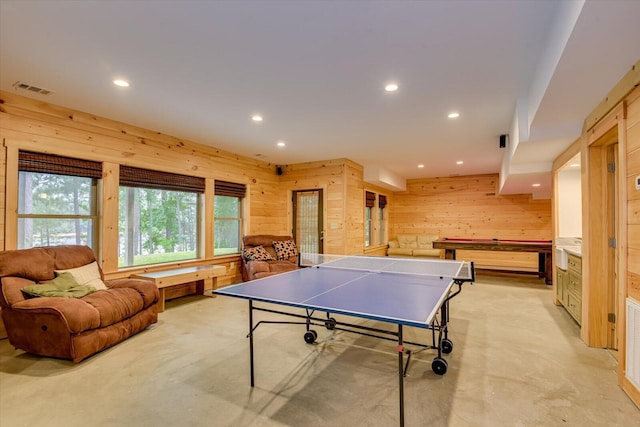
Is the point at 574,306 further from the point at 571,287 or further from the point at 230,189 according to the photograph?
the point at 230,189

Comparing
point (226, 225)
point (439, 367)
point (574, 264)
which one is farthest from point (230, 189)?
point (574, 264)

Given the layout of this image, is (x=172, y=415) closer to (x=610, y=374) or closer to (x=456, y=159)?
(x=610, y=374)

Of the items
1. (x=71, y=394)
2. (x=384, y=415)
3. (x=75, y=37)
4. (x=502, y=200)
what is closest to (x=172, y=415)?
(x=71, y=394)

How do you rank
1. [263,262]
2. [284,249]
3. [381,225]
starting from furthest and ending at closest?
[381,225], [284,249], [263,262]

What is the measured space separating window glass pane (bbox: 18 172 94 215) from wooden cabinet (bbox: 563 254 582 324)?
19.4 ft

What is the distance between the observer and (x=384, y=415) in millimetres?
1937

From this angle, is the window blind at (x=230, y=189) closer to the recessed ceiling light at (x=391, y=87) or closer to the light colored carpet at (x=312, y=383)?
the light colored carpet at (x=312, y=383)

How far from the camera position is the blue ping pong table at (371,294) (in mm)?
1684

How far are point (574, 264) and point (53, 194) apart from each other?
6.18 m

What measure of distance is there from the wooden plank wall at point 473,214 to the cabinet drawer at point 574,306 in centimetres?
441

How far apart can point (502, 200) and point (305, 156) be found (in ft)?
19.0

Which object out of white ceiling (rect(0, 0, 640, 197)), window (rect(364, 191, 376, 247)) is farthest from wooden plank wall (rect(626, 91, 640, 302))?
window (rect(364, 191, 376, 247))

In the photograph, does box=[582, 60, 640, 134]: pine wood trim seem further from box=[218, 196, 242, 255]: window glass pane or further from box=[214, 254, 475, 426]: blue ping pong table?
box=[218, 196, 242, 255]: window glass pane

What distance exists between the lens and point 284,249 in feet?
19.5
